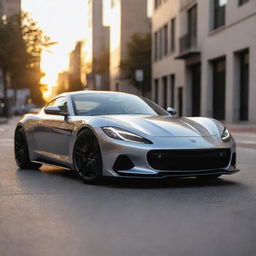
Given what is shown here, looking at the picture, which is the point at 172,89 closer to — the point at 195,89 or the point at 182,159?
the point at 195,89

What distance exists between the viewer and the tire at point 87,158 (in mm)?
7156

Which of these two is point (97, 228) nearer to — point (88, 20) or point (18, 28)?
point (18, 28)

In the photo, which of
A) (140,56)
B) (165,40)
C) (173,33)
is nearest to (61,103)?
(173,33)

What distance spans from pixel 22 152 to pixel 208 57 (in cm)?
2818

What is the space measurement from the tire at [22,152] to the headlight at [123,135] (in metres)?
2.52

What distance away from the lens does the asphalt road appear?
417 centimetres

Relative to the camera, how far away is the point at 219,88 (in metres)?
35.3

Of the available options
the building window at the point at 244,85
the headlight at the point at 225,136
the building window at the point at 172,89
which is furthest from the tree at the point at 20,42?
the headlight at the point at 225,136

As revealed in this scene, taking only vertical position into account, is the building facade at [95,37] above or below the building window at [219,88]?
above

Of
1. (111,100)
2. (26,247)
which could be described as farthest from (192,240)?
(111,100)

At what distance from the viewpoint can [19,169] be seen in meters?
9.34

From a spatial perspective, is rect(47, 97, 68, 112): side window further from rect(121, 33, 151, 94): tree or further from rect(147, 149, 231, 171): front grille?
rect(121, 33, 151, 94): tree

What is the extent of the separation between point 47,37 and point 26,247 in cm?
5275

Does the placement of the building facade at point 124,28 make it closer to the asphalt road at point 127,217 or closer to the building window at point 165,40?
the building window at point 165,40
